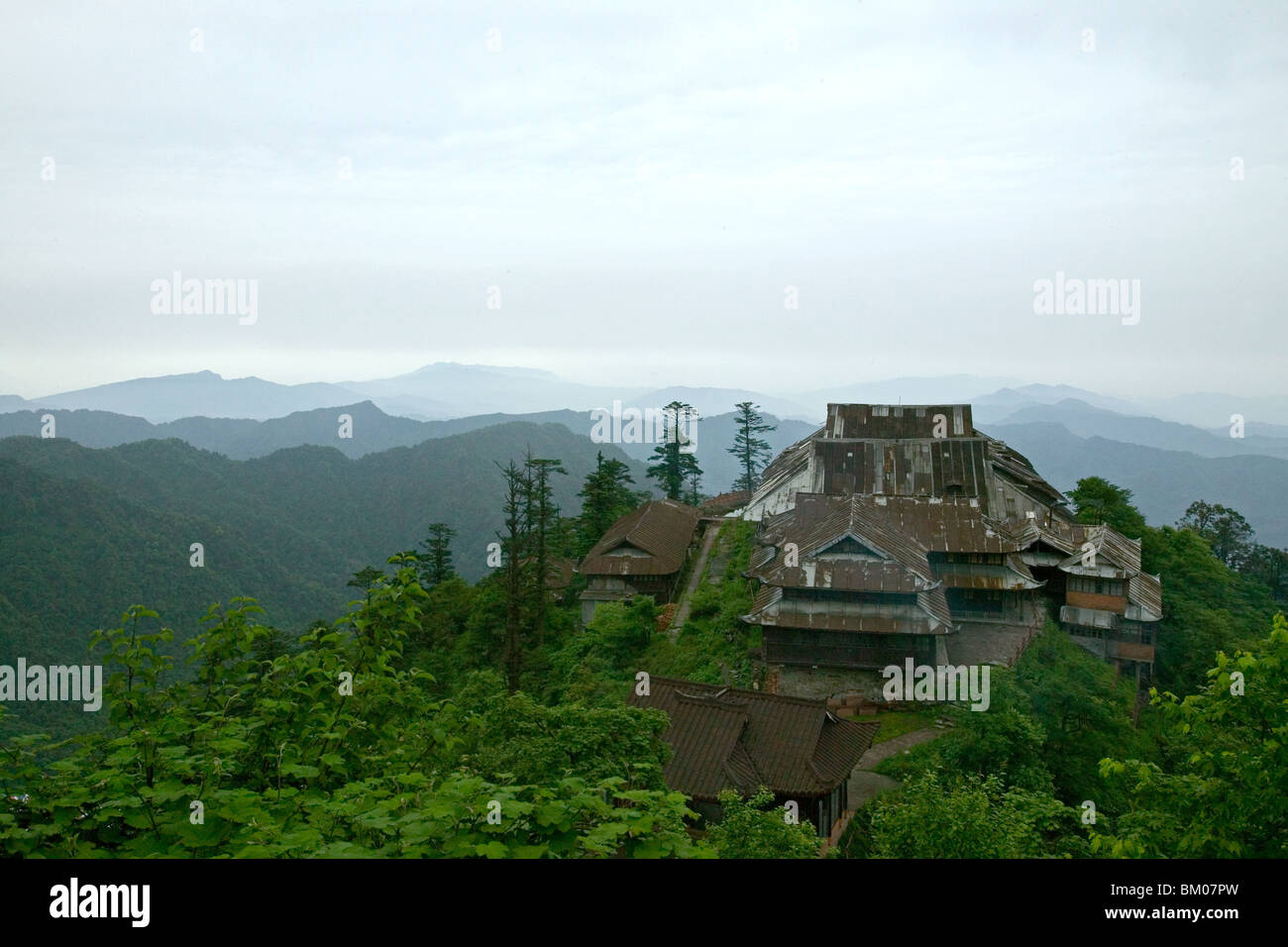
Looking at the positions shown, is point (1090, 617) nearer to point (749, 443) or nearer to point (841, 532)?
point (841, 532)

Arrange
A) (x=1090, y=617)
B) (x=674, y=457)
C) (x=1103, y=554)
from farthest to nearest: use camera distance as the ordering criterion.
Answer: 1. (x=674, y=457)
2. (x=1090, y=617)
3. (x=1103, y=554)

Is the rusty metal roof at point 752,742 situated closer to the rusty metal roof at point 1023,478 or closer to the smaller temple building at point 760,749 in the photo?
the smaller temple building at point 760,749

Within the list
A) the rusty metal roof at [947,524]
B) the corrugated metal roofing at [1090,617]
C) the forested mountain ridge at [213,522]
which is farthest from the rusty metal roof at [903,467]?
the forested mountain ridge at [213,522]

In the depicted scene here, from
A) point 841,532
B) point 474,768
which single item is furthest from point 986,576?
point 474,768

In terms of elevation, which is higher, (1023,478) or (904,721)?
(1023,478)

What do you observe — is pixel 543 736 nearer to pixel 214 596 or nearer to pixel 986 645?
pixel 986 645

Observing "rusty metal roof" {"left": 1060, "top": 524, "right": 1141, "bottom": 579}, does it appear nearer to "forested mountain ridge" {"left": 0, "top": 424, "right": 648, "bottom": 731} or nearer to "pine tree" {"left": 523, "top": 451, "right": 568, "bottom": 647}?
"pine tree" {"left": 523, "top": 451, "right": 568, "bottom": 647}

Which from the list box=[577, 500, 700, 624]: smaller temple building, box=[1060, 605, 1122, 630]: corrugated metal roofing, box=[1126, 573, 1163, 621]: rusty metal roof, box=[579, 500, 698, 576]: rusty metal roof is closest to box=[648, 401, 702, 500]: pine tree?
box=[579, 500, 698, 576]: rusty metal roof
